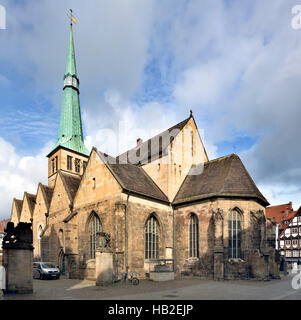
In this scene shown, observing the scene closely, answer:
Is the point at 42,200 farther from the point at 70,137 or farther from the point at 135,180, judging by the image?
the point at 135,180

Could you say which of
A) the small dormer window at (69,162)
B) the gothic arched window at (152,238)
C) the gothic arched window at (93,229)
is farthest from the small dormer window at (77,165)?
the gothic arched window at (152,238)

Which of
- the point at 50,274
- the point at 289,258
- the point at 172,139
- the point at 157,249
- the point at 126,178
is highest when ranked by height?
the point at 172,139

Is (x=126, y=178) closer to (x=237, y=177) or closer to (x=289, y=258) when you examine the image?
(x=237, y=177)

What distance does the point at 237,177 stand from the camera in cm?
2359

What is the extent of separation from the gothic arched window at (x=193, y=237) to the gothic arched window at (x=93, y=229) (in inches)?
301

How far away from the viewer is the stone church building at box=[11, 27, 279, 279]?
20.8 metres

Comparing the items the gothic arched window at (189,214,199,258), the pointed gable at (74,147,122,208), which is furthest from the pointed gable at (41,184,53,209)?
the gothic arched window at (189,214,199,258)

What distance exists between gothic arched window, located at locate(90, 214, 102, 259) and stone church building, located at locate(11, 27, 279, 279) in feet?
0.26

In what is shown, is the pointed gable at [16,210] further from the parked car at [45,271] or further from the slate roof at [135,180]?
the slate roof at [135,180]

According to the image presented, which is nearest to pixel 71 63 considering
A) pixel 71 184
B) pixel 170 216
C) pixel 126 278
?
pixel 71 184

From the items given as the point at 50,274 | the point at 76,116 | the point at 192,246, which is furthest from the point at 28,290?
the point at 76,116

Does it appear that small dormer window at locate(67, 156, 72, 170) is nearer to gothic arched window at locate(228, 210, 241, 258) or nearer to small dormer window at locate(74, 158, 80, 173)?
small dormer window at locate(74, 158, 80, 173)

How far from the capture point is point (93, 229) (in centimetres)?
2366
